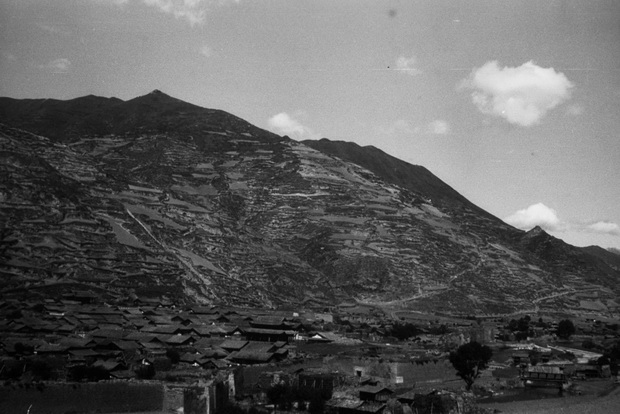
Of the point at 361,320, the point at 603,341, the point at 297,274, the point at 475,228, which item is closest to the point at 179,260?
the point at 297,274

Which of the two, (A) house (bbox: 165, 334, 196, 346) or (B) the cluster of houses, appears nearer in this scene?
(B) the cluster of houses

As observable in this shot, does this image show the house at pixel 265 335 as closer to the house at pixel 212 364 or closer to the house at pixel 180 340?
the house at pixel 180 340

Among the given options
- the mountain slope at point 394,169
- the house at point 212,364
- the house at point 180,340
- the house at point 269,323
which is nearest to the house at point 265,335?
the house at point 269,323

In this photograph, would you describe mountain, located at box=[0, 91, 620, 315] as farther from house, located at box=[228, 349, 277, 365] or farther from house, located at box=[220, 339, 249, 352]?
house, located at box=[228, 349, 277, 365]

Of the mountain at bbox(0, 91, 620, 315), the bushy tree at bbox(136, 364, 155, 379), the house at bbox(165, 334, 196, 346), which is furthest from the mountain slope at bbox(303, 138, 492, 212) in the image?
the bushy tree at bbox(136, 364, 155, 379)

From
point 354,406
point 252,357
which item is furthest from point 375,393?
point 252,357

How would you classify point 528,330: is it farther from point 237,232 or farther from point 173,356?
point 237,232

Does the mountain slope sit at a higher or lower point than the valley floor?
higher

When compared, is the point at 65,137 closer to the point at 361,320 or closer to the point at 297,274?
the point at 297,274
